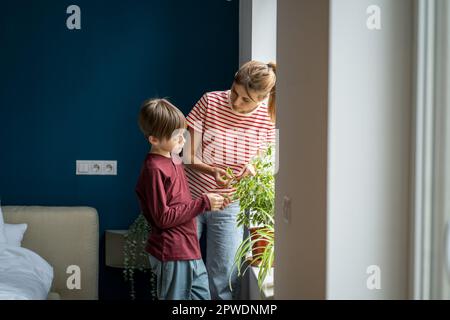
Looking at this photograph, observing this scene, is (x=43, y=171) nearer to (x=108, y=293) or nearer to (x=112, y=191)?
(x=112, y=191)

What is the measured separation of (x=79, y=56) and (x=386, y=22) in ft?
8.19

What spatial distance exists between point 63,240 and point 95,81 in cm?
94

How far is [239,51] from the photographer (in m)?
3.48

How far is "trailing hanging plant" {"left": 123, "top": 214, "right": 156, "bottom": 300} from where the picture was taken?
3.09 meters

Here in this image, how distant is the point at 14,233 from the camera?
124 inches

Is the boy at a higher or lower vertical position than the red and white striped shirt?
lower

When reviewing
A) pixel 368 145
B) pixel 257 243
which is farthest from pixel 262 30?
pixel 368 145

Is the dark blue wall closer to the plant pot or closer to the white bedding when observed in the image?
the white bedding

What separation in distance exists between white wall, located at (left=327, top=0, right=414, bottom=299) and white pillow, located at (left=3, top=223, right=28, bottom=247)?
2.23 m

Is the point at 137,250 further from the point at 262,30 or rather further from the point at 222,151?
the point at 262,30

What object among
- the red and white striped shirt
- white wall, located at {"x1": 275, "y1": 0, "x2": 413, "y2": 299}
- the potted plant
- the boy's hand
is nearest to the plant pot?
the potted plant

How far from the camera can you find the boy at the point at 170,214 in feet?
7.91

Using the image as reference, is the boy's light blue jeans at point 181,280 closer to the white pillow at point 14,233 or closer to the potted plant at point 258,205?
the potted plant at point 258,205
